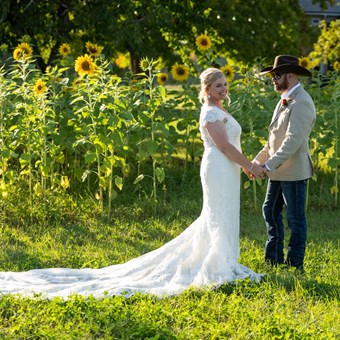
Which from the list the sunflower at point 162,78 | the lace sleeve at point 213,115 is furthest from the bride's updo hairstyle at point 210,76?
the sunflower at point 162,78

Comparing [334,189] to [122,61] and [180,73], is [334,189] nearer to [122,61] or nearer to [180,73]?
[180,73]

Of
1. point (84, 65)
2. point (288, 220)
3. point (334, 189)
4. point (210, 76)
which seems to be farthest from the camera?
point (334, 189)

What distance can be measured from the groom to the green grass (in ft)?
1.02

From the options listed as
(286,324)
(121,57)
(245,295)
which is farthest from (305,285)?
(121,57)

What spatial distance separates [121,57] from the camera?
21031 millimetres

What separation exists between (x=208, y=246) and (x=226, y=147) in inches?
29.5

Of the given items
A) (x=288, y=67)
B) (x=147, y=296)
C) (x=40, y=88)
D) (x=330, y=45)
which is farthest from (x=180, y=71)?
(x=330, y=45)

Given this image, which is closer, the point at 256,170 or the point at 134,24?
the point at 256,170

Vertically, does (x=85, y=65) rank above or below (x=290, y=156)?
above

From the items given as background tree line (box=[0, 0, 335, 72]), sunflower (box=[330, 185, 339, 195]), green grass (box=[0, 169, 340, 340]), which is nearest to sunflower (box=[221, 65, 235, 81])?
green grass (box=[0, 169, 340, 340])

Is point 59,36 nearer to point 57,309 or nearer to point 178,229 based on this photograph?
point 178,229

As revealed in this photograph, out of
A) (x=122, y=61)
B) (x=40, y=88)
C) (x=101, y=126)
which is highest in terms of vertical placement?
(x=122, y=61)

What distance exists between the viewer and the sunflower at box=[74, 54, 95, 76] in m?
8.72

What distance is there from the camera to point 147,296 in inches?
231
